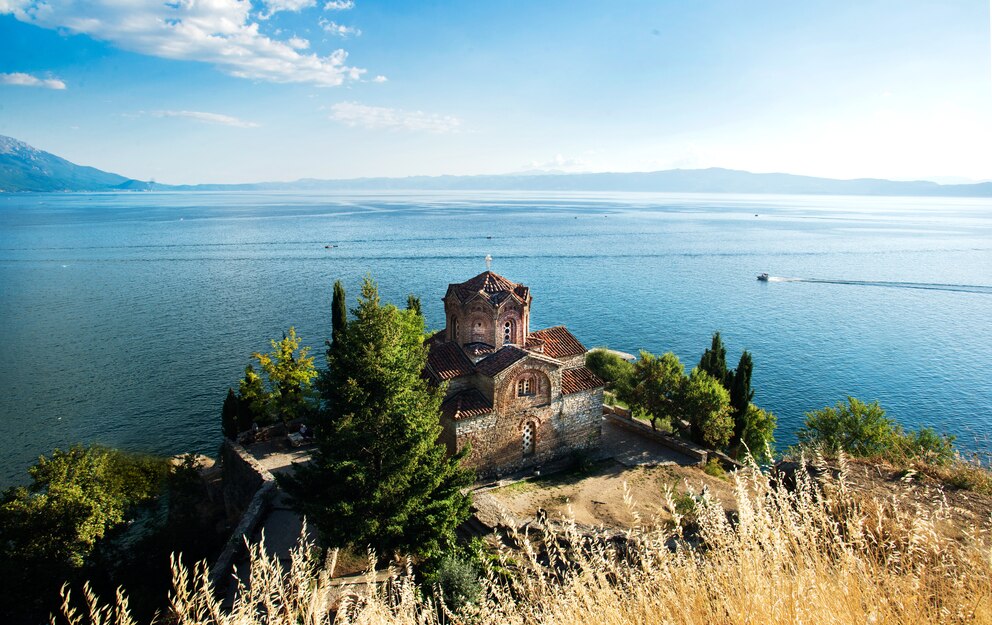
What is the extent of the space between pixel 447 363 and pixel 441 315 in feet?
110

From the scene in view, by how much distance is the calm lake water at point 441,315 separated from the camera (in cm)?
3950

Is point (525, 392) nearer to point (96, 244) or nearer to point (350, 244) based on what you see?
point (350, 244)

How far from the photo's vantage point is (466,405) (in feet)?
77.4

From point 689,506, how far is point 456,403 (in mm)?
9909

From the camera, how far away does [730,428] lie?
2898cm

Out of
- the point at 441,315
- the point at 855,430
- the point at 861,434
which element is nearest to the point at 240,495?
the point at 855,430

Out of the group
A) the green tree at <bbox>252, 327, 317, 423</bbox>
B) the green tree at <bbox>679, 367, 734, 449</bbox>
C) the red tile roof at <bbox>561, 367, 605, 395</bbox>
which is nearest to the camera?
the red tile roof at <bbox>561, 367, 605, 395</bbox>

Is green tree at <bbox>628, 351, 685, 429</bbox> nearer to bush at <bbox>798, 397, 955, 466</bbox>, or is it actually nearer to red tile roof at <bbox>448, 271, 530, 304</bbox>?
bush at <bbox>798, 397, 955, 466</bbox>

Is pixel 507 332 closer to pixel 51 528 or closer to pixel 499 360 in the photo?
pixel 499 360

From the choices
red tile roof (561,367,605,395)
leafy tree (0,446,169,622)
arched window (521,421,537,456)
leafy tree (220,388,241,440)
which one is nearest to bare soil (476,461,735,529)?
arched window (521,421,537,456)

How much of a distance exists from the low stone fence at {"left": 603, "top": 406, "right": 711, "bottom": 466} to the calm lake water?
1185cm

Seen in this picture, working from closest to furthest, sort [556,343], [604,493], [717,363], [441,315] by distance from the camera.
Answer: [604,493] < [556,343] < [717,363] < [441,315]

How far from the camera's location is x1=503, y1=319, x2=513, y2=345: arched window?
26.1 meters

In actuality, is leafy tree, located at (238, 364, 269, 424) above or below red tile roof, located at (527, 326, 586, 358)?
below
